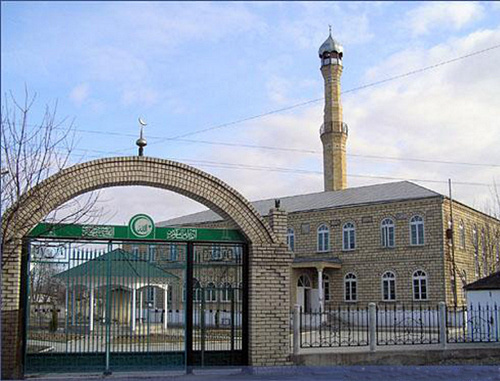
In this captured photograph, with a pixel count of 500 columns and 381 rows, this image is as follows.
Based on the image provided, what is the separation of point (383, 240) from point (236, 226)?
2092 cm

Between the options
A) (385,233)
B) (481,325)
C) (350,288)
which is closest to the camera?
(481,325)

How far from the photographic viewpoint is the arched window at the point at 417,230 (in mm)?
30828

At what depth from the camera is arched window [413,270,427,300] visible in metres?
30.5

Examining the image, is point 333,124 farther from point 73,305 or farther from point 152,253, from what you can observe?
point 73,305

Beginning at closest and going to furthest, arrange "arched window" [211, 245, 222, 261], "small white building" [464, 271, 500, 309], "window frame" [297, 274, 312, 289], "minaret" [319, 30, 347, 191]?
"arched window" [211, 245, 222, 261]
"small white building" [464, 271, 500, 309]
"window frame" [297, 274, 312, 289]
"minaret" [319, 30, 347, 191]

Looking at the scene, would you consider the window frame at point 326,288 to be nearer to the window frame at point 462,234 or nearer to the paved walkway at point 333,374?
the window frame at point 462,234

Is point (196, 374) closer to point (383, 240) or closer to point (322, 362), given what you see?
point (322, 362)

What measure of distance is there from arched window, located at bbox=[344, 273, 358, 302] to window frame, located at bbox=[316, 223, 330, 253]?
1915mm

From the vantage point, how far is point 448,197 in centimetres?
3075

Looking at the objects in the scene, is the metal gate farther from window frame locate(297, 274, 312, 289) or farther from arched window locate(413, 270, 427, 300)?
window frame locate(297, 274, 312, 289)

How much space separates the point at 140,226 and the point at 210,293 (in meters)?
1.94

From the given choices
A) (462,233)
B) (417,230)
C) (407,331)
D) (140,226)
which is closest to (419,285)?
(417,230)

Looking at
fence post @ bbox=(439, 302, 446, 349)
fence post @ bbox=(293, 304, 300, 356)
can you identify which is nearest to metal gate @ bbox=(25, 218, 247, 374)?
fence post @ bbox=(293, 304, 300, 356)

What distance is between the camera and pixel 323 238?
113ft
